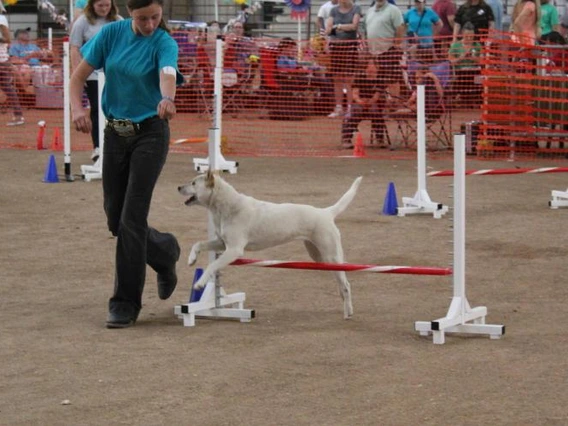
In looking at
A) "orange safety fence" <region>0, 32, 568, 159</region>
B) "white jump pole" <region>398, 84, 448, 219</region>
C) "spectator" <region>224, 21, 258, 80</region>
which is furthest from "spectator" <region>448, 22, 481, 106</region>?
"white jump pole" <region>398, 84, 448, 219</region>

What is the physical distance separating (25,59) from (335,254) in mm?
16324

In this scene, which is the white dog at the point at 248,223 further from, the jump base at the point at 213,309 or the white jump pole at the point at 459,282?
the white jump pole at the point at 459,282

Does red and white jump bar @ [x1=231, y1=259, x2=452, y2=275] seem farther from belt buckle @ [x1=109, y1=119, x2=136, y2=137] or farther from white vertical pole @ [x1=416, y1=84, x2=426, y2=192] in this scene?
white vertical pole @ [x1=416, y1=84, x2=426, y2=192]

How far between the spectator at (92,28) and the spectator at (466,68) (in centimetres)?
611

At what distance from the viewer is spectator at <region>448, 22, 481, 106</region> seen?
60.4 feet

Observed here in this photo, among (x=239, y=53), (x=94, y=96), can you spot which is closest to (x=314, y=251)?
(x=94, y=96)

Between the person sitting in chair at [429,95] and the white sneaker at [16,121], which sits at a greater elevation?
the person sitting in chair at [429,95]

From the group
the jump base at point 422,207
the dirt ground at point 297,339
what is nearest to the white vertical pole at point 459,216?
the dirt ground at point 297,339

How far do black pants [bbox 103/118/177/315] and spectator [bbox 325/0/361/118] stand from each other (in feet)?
36.3

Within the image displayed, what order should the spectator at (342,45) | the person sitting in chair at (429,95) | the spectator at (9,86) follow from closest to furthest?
the person sitting in chair at (429,95) < the spectator at (342,45) < the spectator at (9,86)

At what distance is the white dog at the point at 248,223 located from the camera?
7254 millimetres

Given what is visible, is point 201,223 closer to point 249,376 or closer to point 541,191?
point 541,191

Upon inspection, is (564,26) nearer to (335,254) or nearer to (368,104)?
(368,104)

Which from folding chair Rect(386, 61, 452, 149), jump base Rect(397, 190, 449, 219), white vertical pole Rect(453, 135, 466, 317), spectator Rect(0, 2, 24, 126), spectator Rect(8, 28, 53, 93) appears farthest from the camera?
spectator Rect(8, 28, 53, 93)
